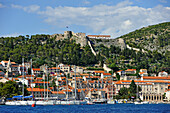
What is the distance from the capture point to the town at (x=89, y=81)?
116 metres

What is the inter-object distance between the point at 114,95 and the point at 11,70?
119ft

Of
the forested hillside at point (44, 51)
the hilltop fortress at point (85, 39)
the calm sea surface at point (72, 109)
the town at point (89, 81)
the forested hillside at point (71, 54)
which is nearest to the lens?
the calm sea surface at point (72, 109)

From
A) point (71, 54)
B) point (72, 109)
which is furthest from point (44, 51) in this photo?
point (72, 109)

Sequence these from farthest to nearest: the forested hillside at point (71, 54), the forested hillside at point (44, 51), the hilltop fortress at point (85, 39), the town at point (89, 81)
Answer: the hilltop fortress at point (85, 39), the forested hillside at point (71, 54), the forested hillside at point (44, 51), the town at point (89, 81)

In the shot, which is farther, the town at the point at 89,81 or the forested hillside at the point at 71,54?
the forested hillside at the point at 71,54

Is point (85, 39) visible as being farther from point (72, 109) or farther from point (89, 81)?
point (72, 109)

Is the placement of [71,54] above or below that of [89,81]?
above

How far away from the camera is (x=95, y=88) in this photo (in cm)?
12619

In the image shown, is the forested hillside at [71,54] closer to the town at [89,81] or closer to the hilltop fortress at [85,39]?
the hilltop fortress at [85,39]

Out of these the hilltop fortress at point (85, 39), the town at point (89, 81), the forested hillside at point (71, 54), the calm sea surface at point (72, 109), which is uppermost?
the hilltop fortress at point (85, 39)

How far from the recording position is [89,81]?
130000 millimetres

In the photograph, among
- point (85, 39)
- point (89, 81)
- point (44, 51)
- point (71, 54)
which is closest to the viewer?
point (89, 81)

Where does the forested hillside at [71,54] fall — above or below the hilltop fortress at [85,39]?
below

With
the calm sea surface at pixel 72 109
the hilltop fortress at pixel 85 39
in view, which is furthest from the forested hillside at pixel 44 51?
the calm sea surface at pixel 72 109
